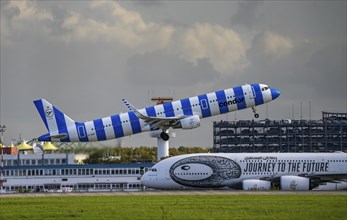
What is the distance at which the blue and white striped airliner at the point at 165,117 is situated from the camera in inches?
4636

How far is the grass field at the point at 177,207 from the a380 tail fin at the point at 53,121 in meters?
25.9

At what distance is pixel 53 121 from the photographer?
431 feet

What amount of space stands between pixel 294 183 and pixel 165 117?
66.3 ft

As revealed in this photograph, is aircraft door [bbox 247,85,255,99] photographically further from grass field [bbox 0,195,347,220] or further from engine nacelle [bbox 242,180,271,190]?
grass field [bbox 0,195,347,220]

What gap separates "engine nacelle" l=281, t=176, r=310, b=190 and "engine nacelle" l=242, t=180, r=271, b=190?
2.27m

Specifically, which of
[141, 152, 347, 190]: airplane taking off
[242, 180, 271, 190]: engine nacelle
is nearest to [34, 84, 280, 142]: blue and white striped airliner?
[141, 152, 347, 190]: airplane taking off

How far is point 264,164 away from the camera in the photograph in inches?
5295

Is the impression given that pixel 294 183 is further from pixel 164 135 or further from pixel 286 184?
pixel 164 135

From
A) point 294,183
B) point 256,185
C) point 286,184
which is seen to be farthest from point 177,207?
point 294,183

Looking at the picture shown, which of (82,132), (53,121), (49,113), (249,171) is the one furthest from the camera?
(249,171)

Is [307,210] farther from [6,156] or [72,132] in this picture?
[6,156]

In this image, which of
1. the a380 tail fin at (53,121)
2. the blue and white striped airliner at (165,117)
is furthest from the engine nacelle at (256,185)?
the a380 tail fin at (53,121)

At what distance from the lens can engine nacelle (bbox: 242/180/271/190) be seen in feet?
418

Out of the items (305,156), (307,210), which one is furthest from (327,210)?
(305,156)
